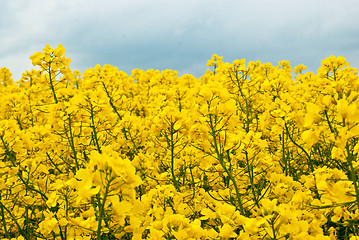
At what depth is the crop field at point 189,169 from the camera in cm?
176

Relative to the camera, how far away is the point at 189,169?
3.67 m

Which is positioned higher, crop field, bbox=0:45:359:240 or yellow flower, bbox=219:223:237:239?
crop field, bbox=0:45:359:240

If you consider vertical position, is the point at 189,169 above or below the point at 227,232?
above

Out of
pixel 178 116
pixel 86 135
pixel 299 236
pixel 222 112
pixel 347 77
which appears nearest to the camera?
pixel 299 236

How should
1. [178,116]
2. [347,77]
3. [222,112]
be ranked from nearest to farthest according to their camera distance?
1. [222,112]
2. [178,116]
3. [347,77]

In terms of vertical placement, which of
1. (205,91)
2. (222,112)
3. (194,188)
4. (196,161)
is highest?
(205,91)

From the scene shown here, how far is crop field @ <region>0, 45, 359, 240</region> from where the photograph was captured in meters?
1.76

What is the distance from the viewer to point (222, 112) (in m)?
2.59

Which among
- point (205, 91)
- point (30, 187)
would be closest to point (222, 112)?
point (205, 91)

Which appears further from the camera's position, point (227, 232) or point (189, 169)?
point (189, 169)

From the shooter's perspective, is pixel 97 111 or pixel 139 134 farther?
pixel 139 134

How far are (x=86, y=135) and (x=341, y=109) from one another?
310 centimetres

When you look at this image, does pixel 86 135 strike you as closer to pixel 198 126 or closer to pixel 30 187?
pixel 30 187

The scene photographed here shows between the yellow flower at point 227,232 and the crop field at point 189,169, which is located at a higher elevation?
the crop field at point 189,169
